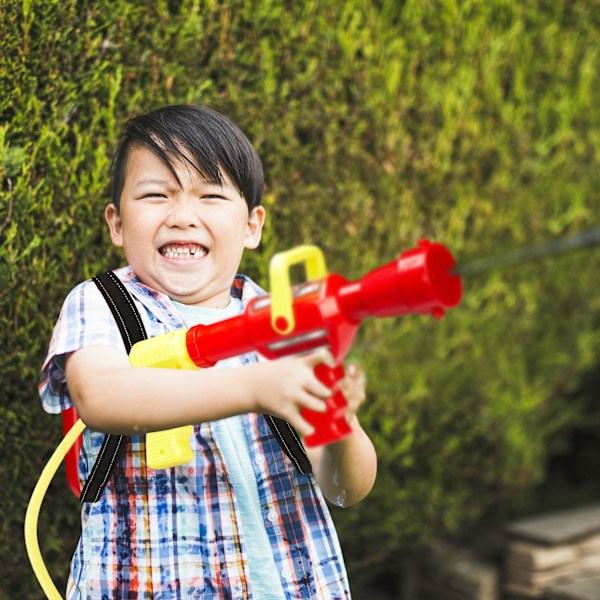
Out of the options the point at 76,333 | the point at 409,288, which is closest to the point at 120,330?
the point at 76,333

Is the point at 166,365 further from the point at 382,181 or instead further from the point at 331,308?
the point at 382,181

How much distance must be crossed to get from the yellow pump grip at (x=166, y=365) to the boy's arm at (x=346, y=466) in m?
0.28

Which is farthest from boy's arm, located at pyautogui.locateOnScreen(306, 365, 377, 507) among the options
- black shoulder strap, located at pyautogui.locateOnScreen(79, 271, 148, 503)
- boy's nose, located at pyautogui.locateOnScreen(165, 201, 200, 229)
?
boy's nose, located at pyautogui.locateOnScreen(165, 201, 200, 229)

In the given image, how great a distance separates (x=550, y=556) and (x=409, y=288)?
9.19 ft

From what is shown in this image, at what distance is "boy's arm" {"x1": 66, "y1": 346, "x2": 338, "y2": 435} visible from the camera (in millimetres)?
1345

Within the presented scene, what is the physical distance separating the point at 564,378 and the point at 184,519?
8.59ft

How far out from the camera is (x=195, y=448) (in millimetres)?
1734

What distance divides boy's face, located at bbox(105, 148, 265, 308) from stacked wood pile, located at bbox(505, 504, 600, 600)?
2.47 meters

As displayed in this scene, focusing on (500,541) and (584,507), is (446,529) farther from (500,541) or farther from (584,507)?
(584,507)

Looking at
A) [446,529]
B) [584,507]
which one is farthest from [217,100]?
[584,507]

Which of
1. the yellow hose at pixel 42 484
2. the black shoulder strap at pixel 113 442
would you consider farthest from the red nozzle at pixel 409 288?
the yellow hose at pixel 42 484

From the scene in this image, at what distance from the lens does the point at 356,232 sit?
3131 millimetres

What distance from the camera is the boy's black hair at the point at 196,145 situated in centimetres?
180

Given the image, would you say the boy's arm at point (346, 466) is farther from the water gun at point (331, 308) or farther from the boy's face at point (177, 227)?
the boy's face at point (177, 227)
